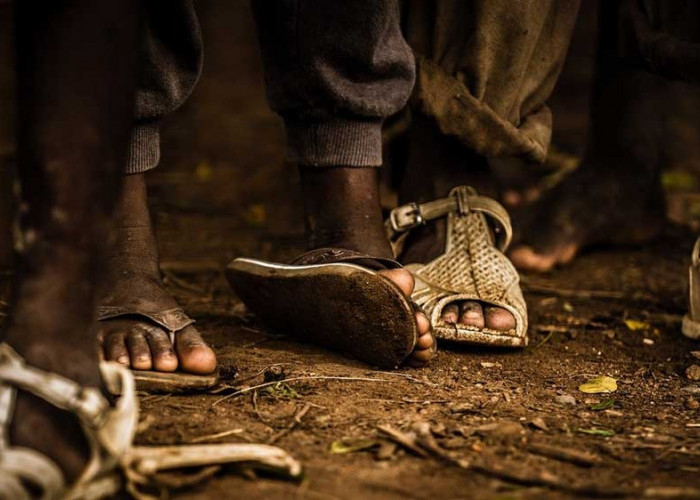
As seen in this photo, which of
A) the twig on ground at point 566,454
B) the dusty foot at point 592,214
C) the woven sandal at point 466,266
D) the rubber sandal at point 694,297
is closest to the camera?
the twig on ground at point 566,454

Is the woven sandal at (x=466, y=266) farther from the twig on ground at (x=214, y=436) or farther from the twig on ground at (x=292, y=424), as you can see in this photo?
the twig on ground at (x=214, y=436)

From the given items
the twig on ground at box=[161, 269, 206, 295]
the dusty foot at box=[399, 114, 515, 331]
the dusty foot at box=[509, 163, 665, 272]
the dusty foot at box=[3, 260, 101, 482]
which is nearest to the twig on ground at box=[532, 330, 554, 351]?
the dusty foot at box=[399, 114, 515, 331]

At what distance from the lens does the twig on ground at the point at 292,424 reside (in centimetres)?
132

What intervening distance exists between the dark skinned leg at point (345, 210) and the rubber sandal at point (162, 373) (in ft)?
1.19

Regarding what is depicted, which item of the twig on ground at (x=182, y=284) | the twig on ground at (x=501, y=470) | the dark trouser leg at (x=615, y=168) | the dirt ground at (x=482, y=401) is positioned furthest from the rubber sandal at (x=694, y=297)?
the twig on ground at (x=182, y=284)

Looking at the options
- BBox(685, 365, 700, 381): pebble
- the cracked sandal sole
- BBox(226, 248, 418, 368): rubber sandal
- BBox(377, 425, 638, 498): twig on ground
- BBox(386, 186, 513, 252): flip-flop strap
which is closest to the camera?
BBox(377, 425, 638, 498): twig on ground

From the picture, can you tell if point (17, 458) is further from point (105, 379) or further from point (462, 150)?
point (462, 150)

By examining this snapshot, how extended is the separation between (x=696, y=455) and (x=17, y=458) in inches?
33.4

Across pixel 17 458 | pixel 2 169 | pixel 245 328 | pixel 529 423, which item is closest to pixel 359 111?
pixel 245 328

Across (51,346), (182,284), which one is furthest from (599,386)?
(182,284)

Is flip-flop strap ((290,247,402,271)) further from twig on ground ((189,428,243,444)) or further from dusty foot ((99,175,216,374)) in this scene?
twig on ground ((189,428,243,444))

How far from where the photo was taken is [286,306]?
5.66ft

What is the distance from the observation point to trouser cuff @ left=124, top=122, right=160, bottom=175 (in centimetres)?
169

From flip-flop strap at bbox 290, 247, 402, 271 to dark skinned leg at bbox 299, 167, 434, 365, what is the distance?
0.20 feet
